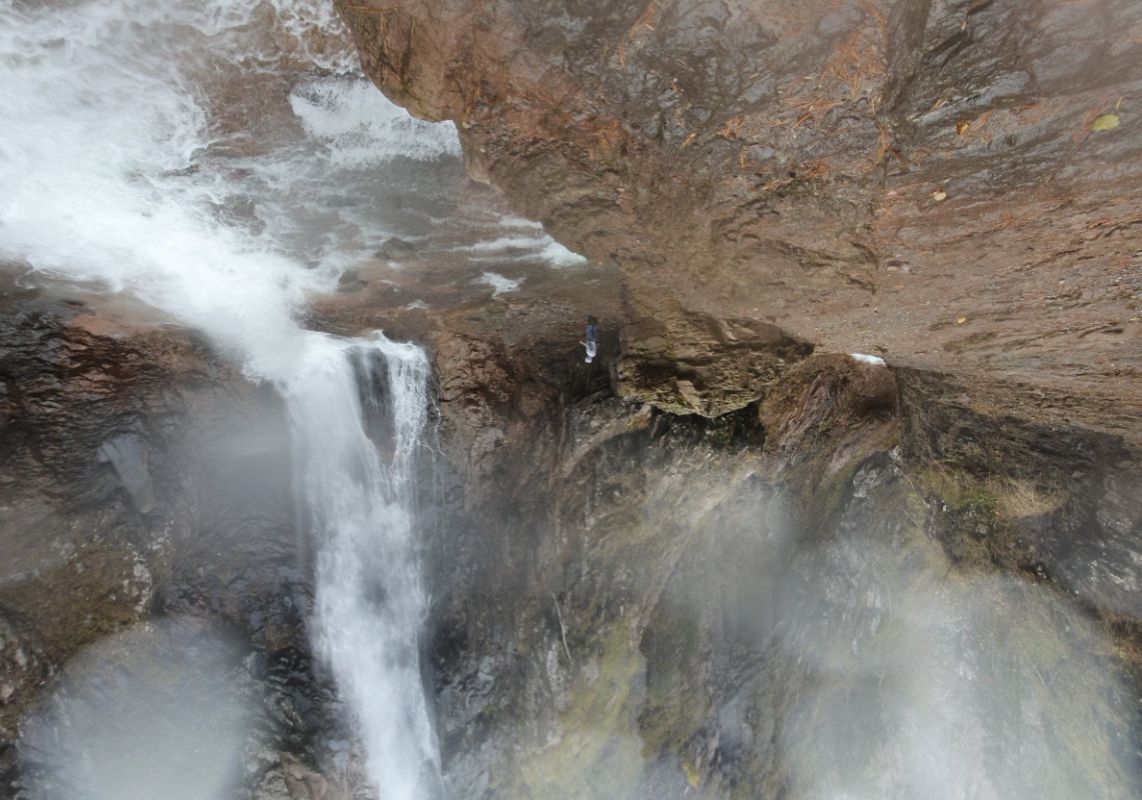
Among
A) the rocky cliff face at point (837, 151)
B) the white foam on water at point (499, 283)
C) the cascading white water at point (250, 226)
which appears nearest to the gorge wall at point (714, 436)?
the rocky cliff face at point (837, 151)

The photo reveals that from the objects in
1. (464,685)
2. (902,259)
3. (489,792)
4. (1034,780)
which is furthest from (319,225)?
(1034,780)

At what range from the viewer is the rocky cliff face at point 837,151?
8.50 feet

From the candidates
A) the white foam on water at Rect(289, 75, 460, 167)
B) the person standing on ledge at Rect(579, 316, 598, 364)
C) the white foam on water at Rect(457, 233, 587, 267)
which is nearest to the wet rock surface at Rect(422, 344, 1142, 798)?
the person standing on ledge at Rect(579, 316, 598, 364)

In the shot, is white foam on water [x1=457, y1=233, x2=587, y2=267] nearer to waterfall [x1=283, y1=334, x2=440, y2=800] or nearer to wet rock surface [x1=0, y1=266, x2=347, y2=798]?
waterfall [x1=283, y1=334, x2=440, y2=800]

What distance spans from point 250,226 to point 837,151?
3.92 m

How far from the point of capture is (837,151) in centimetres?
310

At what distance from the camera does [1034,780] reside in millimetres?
6480

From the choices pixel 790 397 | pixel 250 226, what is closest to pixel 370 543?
Result: pixel 250 226

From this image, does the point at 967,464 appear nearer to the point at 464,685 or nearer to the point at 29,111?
the point at 464,685

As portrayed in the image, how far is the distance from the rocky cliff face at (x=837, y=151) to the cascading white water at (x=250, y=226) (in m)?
0.72

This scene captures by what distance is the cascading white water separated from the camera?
136 inches

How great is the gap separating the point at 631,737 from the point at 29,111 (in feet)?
21.8

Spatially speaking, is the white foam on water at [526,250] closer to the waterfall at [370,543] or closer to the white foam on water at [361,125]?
the white foam on water at [361,125]

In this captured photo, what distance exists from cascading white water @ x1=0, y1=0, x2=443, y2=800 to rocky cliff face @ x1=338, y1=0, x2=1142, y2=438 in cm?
72
